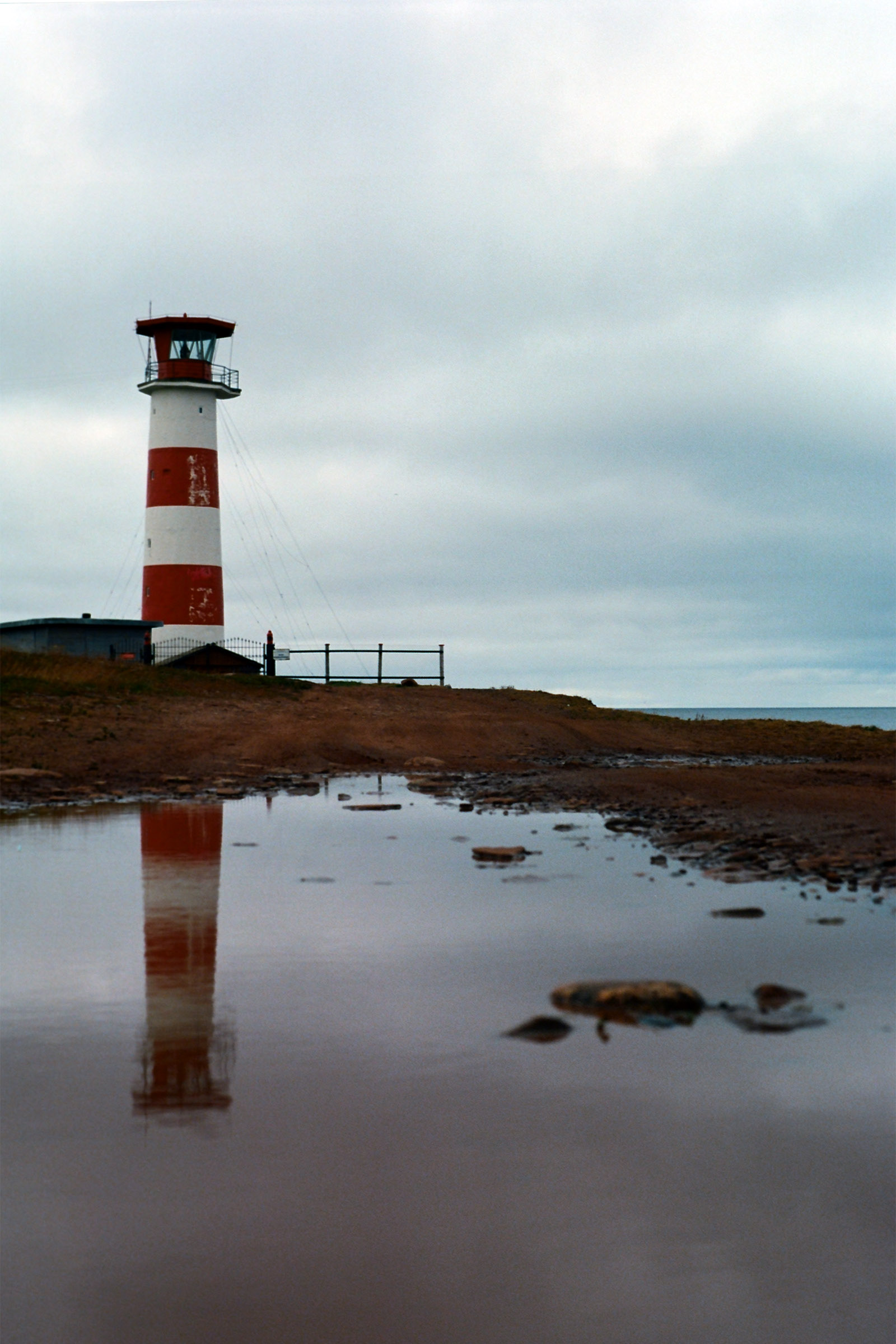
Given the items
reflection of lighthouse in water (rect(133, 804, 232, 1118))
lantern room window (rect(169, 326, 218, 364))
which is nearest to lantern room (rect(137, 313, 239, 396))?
lantern room window (rect(169, 326, 218, 364))

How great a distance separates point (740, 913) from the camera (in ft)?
30.5

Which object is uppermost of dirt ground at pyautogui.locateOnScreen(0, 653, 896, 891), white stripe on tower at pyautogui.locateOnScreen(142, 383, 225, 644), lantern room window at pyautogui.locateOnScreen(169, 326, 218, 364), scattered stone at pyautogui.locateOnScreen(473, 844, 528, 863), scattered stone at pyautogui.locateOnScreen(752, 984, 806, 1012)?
lantern room window at pyautogui.locateOnScreen(169, 326, 218, 364)

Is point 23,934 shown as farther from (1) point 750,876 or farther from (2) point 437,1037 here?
(1) point 750,876

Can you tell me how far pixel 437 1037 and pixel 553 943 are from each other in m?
2.31

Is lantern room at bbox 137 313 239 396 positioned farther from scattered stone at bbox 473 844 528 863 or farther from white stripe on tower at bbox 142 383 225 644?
scattered stone at bbox 473 844 528 863

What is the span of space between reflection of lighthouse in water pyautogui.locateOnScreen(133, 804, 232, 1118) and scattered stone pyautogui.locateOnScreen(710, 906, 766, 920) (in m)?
3.64

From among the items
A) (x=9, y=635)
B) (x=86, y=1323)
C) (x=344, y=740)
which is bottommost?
(x=86, y=1323)

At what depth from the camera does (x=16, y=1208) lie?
14.2ft

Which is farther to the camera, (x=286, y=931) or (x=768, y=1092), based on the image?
(x=286, y=931)

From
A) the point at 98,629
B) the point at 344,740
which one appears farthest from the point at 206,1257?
the point at 98,629

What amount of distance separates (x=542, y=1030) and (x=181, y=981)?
2363mm

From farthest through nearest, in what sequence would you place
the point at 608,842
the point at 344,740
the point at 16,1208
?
the point at 344,740 < the point at 608,842 < the point at 16,1208

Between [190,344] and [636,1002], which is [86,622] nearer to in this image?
[190,344]

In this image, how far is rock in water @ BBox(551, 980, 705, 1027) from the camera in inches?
260
